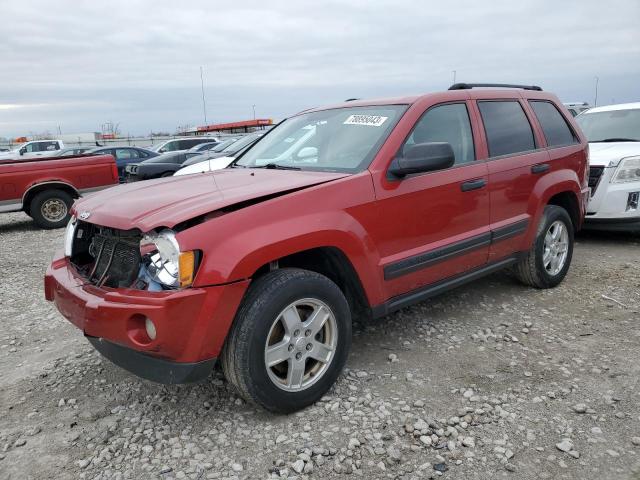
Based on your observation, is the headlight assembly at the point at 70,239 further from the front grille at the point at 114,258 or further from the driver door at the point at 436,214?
the driver door at the point at 436,214

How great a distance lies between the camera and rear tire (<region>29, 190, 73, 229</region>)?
9.26 meters

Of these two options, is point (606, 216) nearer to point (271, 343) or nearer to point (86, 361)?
point (271, 343)

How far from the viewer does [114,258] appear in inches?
111

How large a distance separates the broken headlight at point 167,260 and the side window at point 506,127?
2.59m

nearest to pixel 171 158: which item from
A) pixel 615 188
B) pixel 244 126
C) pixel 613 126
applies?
pixel 613 126

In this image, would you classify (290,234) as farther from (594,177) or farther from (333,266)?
(594,177)

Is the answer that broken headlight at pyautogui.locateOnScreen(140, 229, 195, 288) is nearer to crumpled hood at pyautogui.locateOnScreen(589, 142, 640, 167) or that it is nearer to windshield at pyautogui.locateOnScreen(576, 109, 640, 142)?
crumpled hood at pyautogui.locateOnScreen(589, 142, 640, 167)

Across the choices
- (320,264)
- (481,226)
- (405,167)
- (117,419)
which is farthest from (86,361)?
(481,226)

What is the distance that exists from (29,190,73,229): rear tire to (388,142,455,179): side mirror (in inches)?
318

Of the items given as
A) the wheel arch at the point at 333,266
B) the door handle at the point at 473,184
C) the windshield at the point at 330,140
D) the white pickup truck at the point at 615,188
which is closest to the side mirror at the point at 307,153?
the windshield at the point at 330,140

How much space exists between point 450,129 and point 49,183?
815 cm

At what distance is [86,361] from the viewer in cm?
360

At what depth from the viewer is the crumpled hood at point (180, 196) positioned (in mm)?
2568

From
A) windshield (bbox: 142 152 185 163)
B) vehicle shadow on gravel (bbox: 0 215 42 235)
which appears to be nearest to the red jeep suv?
vehicle shadow on gravel (bbox: 0 215 42 235)
